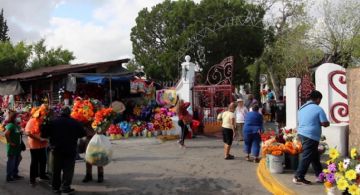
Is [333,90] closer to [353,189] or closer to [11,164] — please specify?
[353,189]

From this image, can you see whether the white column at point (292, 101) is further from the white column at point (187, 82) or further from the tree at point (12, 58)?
the tree at point (12, 58)

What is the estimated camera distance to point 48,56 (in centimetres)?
4762

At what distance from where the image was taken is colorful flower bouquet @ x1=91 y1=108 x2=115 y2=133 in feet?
30.0

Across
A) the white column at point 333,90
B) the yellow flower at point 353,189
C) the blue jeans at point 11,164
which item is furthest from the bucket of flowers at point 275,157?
the blue jeans at point 11,164

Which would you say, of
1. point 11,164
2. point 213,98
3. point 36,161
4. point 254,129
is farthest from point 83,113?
point 213,98

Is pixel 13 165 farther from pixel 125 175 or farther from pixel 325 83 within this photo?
pixel 325 83

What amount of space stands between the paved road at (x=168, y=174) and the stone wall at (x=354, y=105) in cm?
248

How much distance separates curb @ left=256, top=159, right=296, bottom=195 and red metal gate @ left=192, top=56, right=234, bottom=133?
8.73 meters

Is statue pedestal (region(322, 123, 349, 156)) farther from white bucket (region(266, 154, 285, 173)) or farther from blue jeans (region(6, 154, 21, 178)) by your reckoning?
blue jeans (region(6, 154, 21, 178))

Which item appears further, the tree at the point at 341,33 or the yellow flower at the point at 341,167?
the tree at the point at 341,33

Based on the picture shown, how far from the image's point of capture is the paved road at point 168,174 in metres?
8.79

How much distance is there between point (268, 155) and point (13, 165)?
5.55 m

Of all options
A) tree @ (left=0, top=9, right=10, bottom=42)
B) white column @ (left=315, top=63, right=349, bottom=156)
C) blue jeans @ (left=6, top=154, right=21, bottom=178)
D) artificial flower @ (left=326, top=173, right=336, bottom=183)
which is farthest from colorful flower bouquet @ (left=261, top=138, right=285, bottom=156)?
tree @ (left=0, top=9, right=10, bottom=42)

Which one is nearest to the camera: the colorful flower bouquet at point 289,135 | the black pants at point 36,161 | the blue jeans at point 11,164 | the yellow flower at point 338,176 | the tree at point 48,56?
the yellow flower at point 338,176
